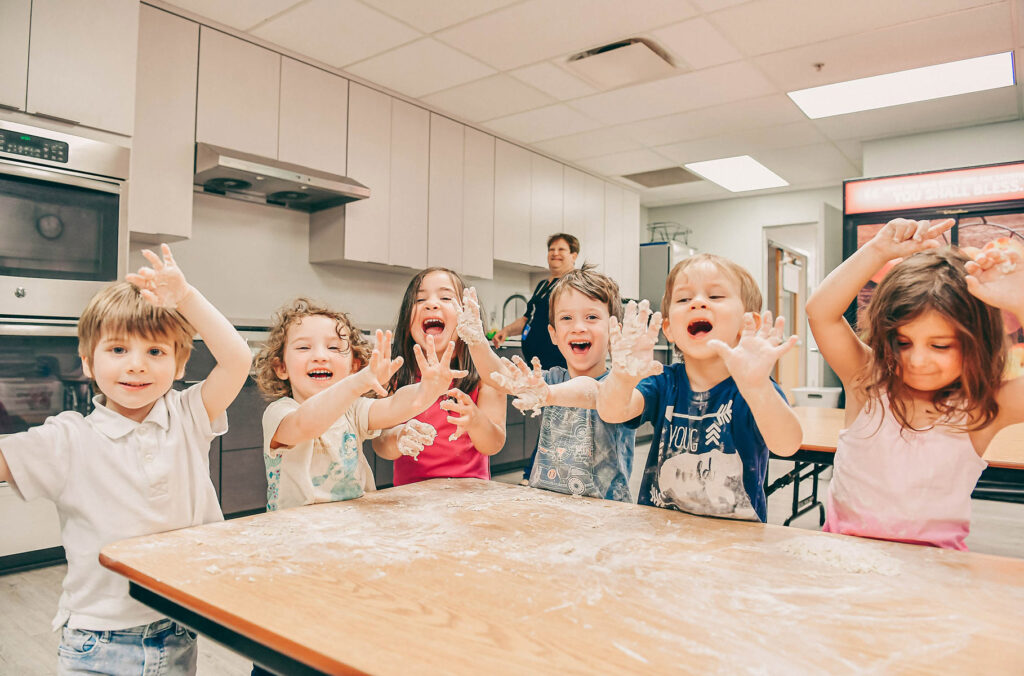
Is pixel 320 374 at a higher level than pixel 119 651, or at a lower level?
higher

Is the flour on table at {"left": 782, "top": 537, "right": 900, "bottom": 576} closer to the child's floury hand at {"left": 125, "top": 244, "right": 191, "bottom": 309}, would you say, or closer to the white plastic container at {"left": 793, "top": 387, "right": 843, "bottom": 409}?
the child's floury hand at {"left": 125, "top": 244, "right": 191, "bottom": 309}

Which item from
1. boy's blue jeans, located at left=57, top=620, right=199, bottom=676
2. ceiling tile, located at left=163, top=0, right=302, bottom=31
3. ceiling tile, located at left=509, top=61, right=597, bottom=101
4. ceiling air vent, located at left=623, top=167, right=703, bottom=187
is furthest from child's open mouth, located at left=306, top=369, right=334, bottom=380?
ceiling air vent, located at left=623, top=167, right=703, bottom=187

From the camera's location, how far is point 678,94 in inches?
165

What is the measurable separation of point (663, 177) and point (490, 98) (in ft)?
8.29

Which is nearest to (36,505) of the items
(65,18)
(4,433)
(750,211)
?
(4,433)

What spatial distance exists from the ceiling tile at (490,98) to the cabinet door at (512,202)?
0.56 meters

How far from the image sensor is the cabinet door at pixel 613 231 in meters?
6.34

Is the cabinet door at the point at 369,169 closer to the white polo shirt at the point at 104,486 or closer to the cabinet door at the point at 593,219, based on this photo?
the cabinet door at the point at 593,219

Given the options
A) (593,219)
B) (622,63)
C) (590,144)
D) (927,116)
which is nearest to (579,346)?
(622,63)

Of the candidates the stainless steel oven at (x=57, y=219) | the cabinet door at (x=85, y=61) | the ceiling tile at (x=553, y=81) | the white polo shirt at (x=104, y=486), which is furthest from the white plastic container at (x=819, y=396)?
the white polo shirt at (x=104, y=486)

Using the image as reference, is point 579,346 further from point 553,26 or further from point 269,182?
point 269,182

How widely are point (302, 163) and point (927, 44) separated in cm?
359

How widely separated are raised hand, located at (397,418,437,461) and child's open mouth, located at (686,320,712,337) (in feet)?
1.76

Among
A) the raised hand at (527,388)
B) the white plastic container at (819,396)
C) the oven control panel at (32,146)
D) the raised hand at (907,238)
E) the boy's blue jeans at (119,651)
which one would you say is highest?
the oven control panel at (32,146)
